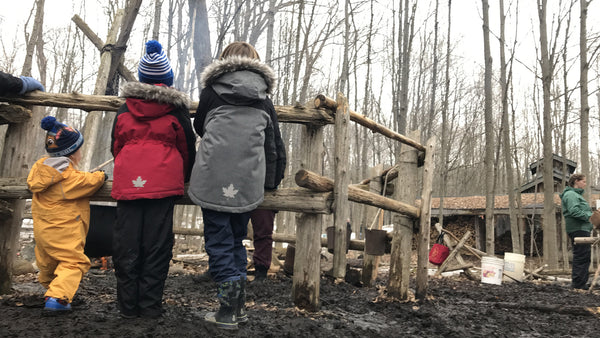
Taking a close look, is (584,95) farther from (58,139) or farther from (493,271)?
(58,139)

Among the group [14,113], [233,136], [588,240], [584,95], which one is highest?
[584,95]

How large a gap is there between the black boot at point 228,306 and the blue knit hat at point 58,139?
145cm

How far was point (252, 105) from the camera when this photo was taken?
9.69 ft

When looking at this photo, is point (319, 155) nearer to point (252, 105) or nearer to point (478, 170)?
point (252, 105)

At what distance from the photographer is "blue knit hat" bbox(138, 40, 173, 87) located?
3090 millimetres

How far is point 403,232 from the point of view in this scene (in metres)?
4.64

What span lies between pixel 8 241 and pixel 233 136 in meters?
2.11

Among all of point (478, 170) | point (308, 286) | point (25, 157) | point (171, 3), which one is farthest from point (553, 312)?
point (478, 170)

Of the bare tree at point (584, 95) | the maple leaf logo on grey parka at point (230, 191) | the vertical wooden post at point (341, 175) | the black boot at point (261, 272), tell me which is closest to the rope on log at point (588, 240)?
the bare tree at point (584, 95)

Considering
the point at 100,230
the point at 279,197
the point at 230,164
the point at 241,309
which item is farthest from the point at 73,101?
the point at 241,309

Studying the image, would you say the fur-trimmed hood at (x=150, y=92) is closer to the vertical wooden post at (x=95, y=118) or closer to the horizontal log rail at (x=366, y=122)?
the horizontal log rail at (x=366, y=122)

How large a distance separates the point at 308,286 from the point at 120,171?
166 centimetres

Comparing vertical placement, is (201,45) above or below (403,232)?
above

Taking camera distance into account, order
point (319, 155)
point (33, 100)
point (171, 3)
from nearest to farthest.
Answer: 1. point (33, 100)
2. point (319, 155)
3. point (171, 3)
